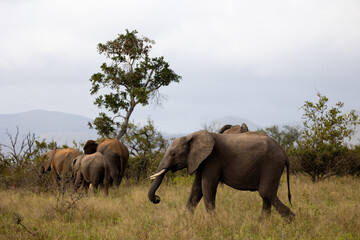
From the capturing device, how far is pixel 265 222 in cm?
728

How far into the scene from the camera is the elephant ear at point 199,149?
7.57 metres

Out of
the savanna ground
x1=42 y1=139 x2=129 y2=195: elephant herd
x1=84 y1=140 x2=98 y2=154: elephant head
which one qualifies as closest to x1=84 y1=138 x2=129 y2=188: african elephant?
x1=42 y1=139 x2=129 y2=195: elephant herd

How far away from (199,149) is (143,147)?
341 inches

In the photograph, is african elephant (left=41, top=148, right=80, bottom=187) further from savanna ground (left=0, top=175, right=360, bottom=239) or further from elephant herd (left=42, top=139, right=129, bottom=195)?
savanna ground (left=0, top=175, right=360, bottom=239)

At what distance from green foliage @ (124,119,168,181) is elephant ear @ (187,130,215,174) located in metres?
7.99

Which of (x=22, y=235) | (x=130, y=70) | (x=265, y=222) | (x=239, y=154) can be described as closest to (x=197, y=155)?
(x=239, y=154)

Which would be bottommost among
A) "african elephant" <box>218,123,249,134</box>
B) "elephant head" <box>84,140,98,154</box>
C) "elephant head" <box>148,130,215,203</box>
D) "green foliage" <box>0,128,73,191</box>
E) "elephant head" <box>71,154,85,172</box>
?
"green foliage" <box>0,128,73,191</box>

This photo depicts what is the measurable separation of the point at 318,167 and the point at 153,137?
6.03 meters

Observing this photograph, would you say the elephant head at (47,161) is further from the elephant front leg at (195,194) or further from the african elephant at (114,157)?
the elephant front leg at (195,194)

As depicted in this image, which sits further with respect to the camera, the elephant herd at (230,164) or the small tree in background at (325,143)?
the small tree in background at (325,143)

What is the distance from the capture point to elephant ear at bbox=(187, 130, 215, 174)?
7.57m

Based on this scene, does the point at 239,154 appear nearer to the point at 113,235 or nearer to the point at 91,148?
the point at 113,235

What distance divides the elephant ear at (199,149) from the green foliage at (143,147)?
7.99 metres

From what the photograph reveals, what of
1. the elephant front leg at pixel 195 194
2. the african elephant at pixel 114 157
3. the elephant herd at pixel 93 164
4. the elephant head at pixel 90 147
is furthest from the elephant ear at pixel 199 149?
the elephant head at pixel 90 147
